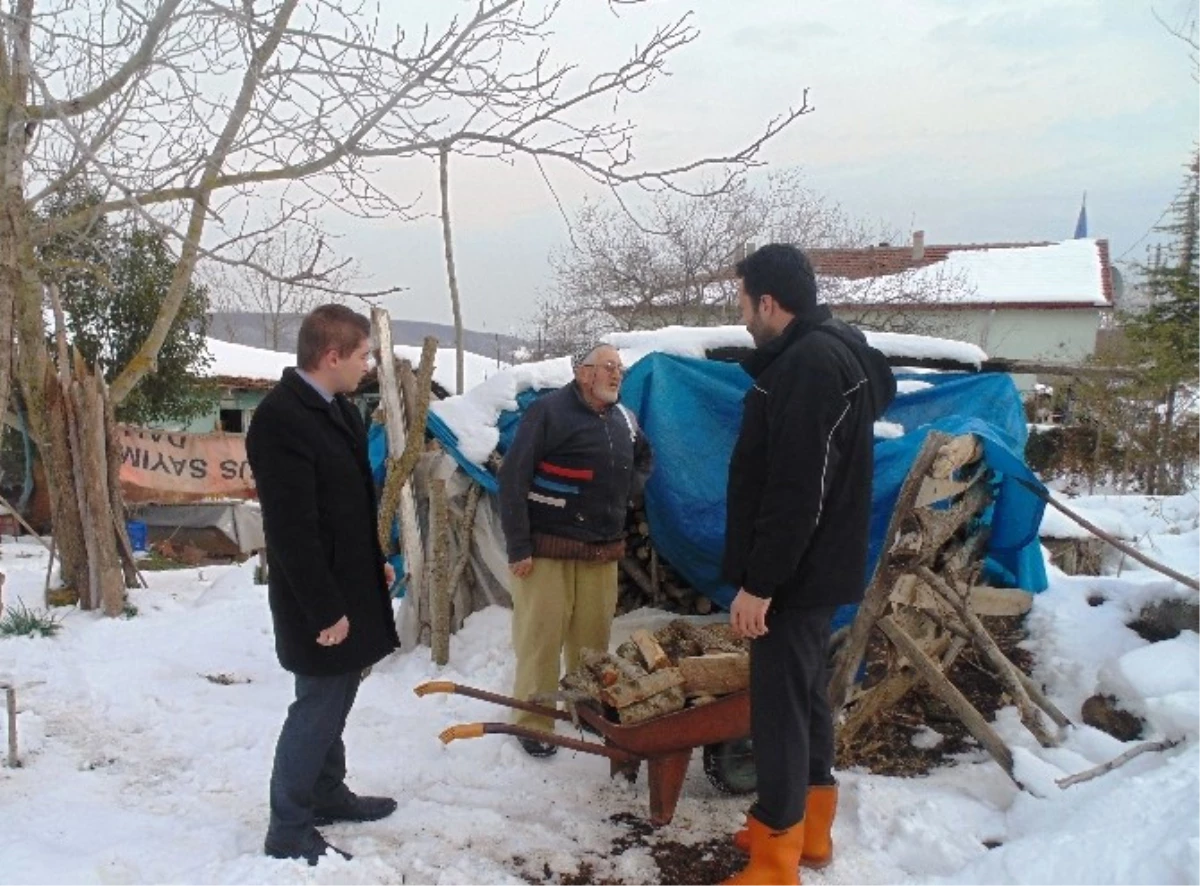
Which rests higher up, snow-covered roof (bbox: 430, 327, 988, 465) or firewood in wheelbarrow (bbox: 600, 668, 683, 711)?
snow-covered roof (bbox: 430, 327, 988, 465)

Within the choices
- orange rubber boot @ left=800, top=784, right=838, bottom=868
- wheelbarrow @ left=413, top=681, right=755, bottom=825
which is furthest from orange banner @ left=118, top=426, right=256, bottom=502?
orange rubber boot @ left=800, top=784, right=838, bottom=868

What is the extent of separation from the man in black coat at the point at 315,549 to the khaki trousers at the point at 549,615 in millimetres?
1123

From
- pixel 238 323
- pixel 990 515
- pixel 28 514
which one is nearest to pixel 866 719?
pixel 990 515

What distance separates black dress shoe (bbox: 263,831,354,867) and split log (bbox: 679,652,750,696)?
1339 mm

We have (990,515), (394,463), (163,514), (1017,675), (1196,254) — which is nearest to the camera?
(1017,675)

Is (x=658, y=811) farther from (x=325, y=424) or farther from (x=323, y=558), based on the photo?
(x=325, y=424)

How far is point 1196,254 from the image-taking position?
44.3ft

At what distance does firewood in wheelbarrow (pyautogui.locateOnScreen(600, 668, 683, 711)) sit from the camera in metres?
3.62

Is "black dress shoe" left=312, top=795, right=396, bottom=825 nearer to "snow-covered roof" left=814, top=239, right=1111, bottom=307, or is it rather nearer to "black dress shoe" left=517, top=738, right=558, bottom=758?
"black dress shoe" left=517, top=738, right=558, bottom=758

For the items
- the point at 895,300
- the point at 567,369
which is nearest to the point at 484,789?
the point at 567,369

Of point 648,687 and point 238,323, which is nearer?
point 648,687

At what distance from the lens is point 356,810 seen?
3.68 metres

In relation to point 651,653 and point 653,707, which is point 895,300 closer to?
point 651,653

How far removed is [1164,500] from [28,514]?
15394 millimetres
